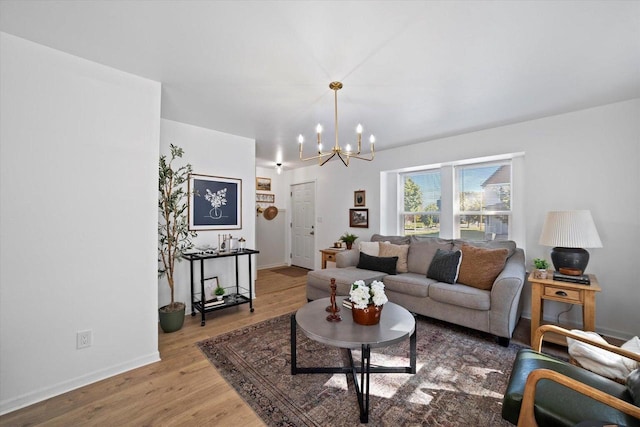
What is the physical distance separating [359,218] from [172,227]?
10.2ft

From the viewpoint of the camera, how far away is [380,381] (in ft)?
6.55

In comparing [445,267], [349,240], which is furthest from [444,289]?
[349,240]

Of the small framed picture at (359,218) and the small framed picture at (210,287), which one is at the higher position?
the small framed picture at (359,218)

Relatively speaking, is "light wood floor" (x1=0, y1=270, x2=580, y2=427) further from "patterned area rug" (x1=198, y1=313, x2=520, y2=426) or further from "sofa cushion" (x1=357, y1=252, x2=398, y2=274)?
"sofa cushion" (x1=357, y1=252, x2=398, y2=274)

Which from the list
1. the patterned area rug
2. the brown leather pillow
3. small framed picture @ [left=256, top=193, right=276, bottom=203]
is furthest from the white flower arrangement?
small framed picture @ [left=256, top=193, right=276, bottom=203]

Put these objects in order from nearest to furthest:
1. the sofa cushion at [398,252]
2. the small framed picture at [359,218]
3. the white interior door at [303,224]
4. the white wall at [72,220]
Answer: the white wall at [72,220] < the sofa cushion at [398,252] < the small framed picture at [359,218] < the white interior door at [303,224]

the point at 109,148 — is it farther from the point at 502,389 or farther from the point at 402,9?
the point at 502,389

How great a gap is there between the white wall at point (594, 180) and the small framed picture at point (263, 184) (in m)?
4.04

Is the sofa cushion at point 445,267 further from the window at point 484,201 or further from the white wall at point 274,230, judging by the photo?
the white wall at point 274,230

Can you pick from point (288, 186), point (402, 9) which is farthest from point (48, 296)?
point (288, 186)

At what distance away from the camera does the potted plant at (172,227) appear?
284 centimetres

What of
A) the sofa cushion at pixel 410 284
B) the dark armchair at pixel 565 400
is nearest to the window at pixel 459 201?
the sofa cushion at pixel 410 284

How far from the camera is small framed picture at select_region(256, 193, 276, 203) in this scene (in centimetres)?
→ 602

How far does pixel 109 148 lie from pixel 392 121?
288 centimetres
